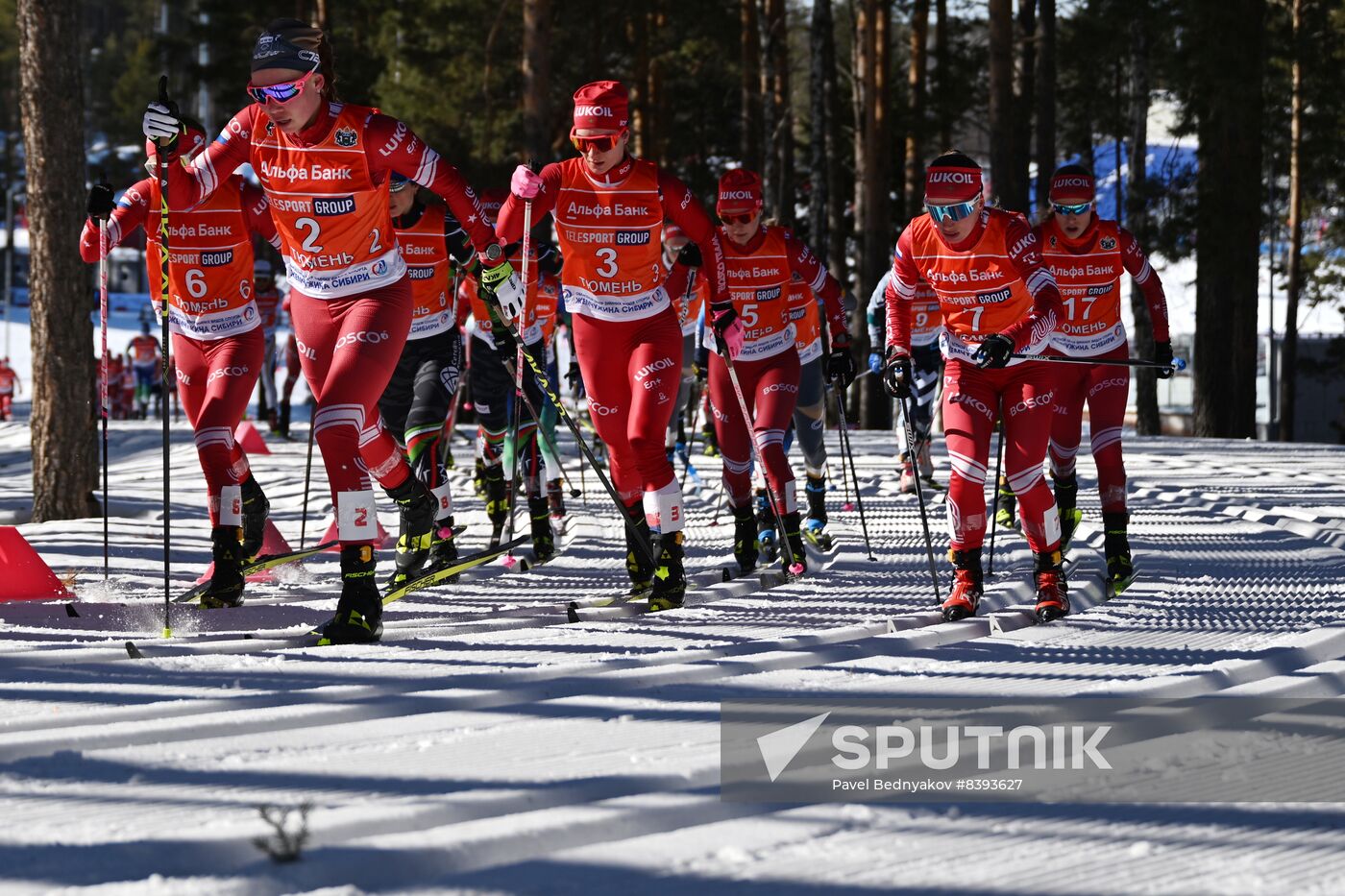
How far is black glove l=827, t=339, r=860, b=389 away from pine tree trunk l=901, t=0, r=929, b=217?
2266cm

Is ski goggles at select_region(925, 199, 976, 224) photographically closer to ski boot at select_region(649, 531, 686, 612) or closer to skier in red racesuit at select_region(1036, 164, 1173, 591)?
skier in red racesuit at select_region(1036, 164, 1173, 591)

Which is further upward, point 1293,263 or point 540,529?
point 1293,263

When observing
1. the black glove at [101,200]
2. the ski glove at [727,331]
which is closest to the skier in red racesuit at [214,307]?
the black glove at [101,200]

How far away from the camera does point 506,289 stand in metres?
7.47

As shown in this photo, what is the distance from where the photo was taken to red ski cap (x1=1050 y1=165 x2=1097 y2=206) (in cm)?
849

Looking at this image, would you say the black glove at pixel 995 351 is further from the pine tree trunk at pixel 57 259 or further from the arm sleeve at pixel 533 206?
the pine tree trunk at pixel 57 259

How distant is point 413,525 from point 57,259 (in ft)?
16.0

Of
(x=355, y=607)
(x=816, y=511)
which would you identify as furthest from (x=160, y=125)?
(x=816, y=511)

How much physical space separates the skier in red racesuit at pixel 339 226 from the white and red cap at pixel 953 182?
1.99 metres

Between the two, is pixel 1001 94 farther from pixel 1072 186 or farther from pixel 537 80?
pixel 1072 186

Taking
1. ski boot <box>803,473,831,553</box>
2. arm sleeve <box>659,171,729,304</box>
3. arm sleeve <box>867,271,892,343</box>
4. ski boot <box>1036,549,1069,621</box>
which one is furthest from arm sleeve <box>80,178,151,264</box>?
arm sleeve <box>867,271,892,343</box>

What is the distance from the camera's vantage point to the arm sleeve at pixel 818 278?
8984 mm

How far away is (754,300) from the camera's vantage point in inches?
363

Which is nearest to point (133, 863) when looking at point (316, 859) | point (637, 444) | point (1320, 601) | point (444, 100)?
point (316, 859)
